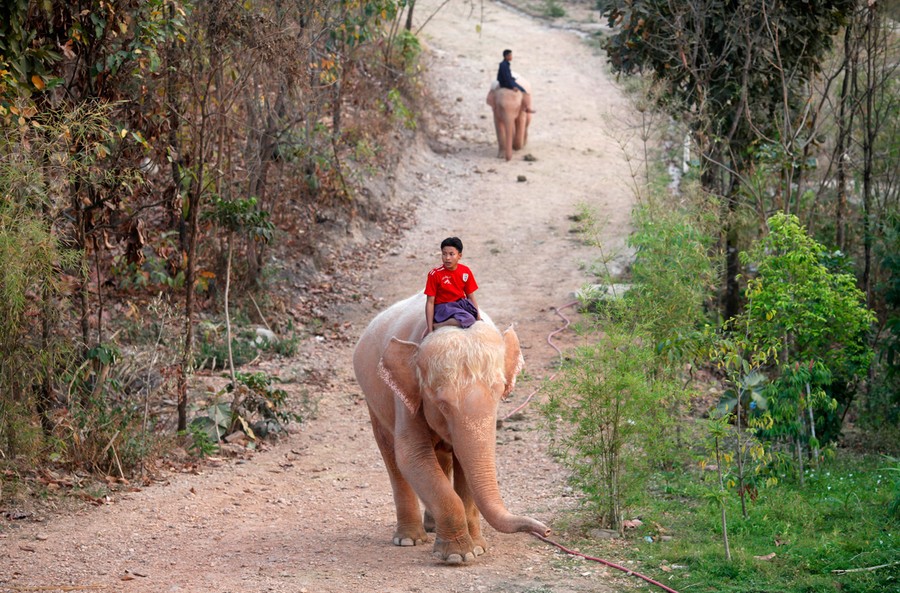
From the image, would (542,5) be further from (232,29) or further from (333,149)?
(232,29)

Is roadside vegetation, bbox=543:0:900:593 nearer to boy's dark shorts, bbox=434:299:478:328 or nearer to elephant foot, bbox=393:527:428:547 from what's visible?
boy's dark shorts, bbox=434:299:478:328

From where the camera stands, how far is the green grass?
287 inches

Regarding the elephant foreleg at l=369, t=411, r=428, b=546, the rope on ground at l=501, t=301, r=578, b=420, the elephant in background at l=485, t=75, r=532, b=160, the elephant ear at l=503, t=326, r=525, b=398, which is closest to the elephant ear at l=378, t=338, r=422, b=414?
the elephant ear at l=503, t=326, r=525, b=398

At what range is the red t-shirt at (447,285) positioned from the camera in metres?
8.02

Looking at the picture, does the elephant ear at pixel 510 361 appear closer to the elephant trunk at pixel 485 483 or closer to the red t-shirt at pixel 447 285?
the red t-shirt at pixel 447 285

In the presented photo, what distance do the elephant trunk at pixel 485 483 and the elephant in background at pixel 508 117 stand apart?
15353 millimetres

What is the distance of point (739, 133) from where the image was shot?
48.1 ft

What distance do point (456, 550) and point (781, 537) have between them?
8.64 feet

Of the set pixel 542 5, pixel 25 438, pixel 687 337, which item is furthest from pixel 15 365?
pixel 542 5

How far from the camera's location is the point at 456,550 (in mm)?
7582

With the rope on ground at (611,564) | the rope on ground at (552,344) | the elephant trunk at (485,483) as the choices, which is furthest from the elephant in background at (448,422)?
the rope on ground at (552,344)

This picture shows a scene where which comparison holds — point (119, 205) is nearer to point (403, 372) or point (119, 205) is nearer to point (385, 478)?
point (385, 478)

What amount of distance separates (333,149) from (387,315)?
397 inches

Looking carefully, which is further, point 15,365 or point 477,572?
point 15,365
